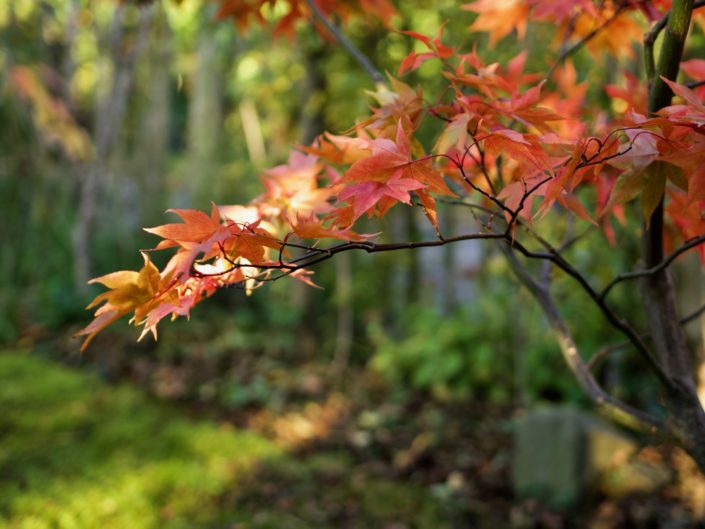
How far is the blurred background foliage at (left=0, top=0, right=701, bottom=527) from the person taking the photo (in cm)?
329

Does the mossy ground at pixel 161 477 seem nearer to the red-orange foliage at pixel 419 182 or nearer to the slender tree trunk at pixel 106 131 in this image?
the slender tree trunk at pixel 106 131

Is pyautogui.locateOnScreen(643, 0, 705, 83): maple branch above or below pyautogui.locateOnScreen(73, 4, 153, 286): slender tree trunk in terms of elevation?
below

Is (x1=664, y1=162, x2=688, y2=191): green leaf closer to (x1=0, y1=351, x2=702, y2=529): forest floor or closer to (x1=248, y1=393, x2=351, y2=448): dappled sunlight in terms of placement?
(x1=0, y1=351, x2=702, y2=529): forest floor

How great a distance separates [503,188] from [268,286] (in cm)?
478

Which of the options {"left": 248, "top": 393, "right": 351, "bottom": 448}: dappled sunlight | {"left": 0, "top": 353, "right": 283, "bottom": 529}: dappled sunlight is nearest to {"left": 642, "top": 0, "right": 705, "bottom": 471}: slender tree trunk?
{"left": 0, "top": 353, "right": 283, "bottom": 529}: dappled sunlight

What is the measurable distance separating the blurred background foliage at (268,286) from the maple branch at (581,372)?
158cm

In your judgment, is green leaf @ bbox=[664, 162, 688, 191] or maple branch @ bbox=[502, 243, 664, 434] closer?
green leaf @ bbox=[664, 162, 688, 191]

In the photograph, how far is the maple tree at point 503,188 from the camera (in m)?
0.72

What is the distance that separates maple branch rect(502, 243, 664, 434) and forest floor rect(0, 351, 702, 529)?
141cm

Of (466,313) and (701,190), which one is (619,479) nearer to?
(466,313)

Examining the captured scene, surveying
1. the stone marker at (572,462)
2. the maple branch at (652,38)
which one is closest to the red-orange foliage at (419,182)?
the maple branch at (652,38)

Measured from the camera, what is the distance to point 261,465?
2684mm

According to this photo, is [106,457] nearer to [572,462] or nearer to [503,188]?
[572,462]

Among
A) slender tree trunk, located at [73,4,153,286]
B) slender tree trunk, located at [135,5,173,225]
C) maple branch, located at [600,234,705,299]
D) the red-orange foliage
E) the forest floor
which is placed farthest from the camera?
slender tree trunk, located at [135,5,173,225]
